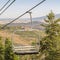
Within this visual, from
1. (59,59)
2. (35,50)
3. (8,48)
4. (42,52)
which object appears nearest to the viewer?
(35,50)

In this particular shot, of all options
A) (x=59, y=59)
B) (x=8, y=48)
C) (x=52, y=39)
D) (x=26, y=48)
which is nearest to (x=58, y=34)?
(x=52, y=39)

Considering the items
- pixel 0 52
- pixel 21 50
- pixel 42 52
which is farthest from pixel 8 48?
pixel 21 50

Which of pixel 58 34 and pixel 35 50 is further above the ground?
pixel 58 34

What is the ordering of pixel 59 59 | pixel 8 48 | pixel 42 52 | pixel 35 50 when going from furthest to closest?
pixel 8 48
pixel 42 52
pixel 59 59
pixel 35 50

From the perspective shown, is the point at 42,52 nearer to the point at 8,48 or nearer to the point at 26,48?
the point at 8,48

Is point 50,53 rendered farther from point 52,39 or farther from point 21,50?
point 21,50

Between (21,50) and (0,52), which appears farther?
(0,52)
